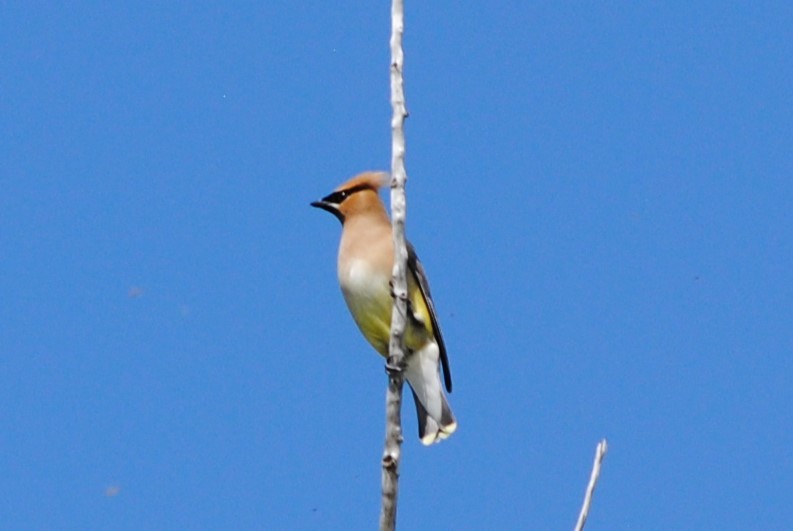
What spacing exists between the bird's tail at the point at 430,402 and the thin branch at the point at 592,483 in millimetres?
2791

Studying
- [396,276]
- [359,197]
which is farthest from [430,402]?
[396,276]

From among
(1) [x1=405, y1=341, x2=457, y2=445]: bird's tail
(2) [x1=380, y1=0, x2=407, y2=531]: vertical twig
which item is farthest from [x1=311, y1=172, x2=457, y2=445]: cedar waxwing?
(2) [x1=380, y1=0, x2=407, y2=531]: vertical twig

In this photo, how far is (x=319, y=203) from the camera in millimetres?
8117

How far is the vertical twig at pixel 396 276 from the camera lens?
5270 mm

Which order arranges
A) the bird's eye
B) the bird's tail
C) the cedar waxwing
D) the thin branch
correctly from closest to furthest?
the thin branch → the cedar waxwing → the bird's tail → the bird's eye

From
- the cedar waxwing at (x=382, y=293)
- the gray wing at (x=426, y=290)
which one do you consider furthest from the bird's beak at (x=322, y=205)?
the gray wing at (x=426, y=290)

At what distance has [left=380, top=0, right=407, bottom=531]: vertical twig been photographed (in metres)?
5.27

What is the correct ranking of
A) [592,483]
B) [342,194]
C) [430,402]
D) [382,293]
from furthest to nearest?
[342,194] → [430,402] → [382,293] → [592,483]

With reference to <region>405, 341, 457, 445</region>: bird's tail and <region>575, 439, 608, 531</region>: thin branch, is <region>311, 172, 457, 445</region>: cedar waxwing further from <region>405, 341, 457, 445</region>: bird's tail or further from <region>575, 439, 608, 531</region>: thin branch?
<region>575, 439, 608, 531</region>: thin branch

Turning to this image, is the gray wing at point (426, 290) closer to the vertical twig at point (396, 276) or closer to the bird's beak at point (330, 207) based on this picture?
the bird's beak at point (330, 207)

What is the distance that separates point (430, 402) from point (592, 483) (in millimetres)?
3089

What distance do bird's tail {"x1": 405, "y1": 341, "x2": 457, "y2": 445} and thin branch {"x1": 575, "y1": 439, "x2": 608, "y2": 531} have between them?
2791 millimetres

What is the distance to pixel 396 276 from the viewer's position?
18.4ft

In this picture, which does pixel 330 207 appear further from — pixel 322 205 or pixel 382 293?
pixel 382 293
